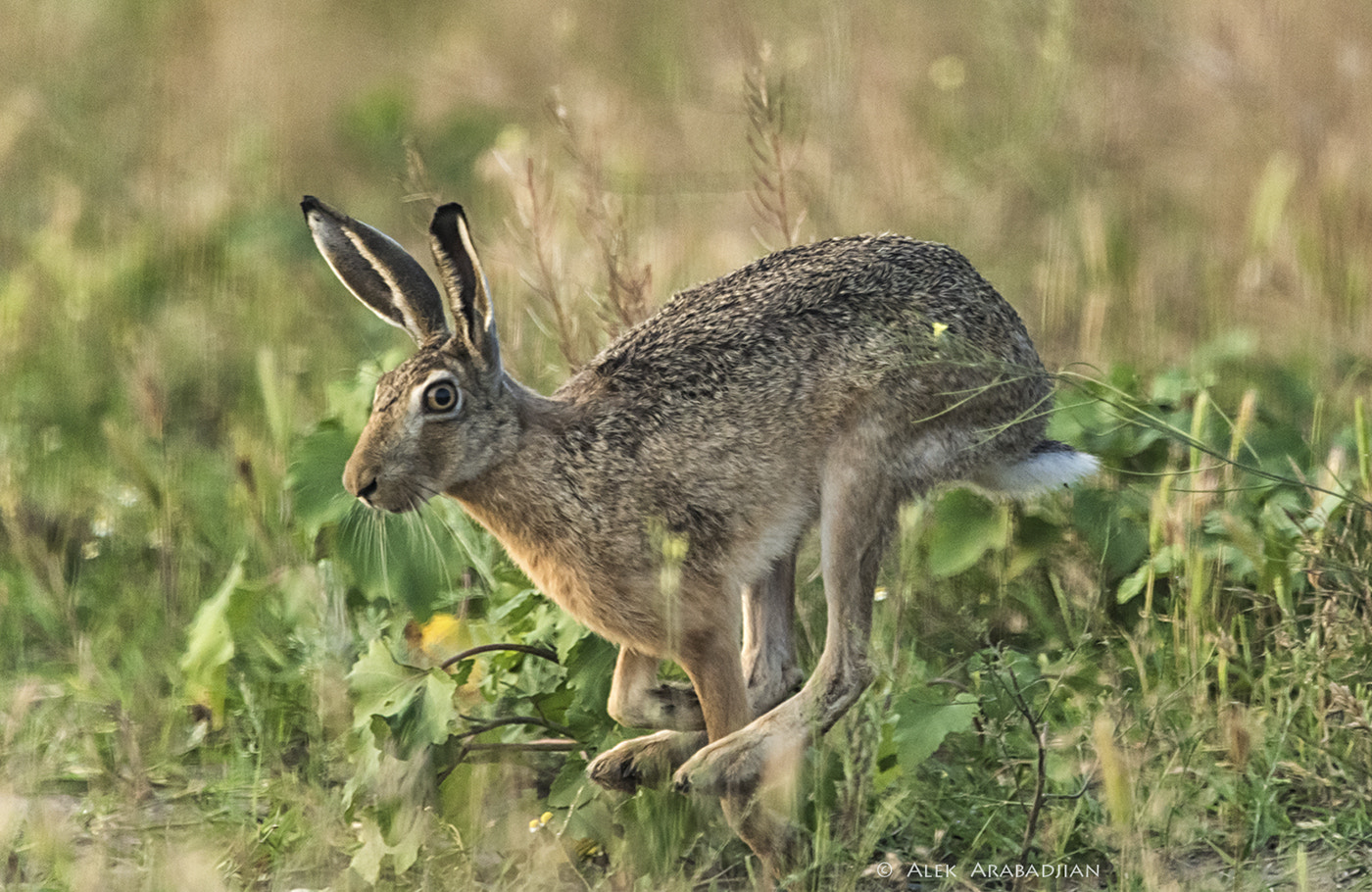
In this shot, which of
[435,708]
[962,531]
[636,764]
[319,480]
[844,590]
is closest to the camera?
[435,708]

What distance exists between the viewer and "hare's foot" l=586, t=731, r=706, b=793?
3838 millimetres

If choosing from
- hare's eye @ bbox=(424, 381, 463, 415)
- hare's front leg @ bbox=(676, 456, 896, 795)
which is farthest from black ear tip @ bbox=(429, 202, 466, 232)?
hare's front leg @ bbox=(676, 456, 896, 795)

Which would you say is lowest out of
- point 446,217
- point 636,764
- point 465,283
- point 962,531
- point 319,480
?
point 636,764

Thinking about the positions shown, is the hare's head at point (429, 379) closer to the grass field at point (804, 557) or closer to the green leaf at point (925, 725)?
the grass field at point (804, 557)

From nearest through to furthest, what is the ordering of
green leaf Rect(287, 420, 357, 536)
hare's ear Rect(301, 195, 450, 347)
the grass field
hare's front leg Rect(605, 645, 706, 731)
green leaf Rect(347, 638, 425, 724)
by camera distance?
1. the grass field
2. green leaf Rect(347, 638, 425, 724)
3. hare's ear Rect(301, 195, 450, 347)
4. hare's front leg Rect(605, 645, 706, 731)
5. green leaf Rect(287, 420, 357, 536)

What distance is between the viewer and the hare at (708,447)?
388 cm

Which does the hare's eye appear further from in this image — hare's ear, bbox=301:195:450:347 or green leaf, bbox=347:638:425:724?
green leaf, bbox=347:638:425:724

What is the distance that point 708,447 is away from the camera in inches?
159

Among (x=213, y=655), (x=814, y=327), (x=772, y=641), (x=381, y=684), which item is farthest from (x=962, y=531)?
(x=213, y=655)

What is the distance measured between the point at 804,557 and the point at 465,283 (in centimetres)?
144

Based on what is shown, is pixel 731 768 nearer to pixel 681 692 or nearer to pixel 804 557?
pixel 681 692

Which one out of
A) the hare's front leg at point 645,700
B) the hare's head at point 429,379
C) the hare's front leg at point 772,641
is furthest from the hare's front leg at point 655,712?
the hare's head at point 429,379

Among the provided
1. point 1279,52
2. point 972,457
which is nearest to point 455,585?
point 972,457

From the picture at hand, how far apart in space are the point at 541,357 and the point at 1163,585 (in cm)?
218
